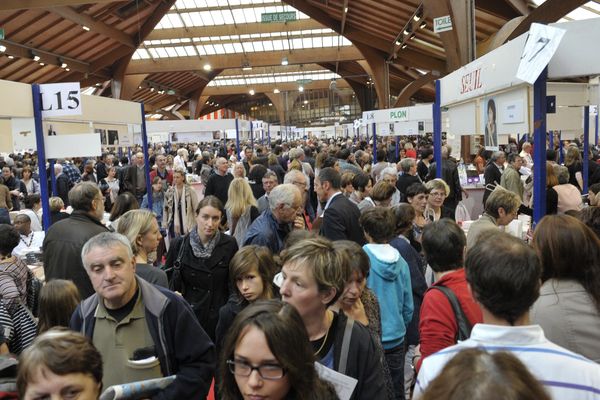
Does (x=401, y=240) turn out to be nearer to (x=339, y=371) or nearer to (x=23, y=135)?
(x=339, y=371)

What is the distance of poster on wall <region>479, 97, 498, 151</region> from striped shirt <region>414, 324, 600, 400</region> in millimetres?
3099

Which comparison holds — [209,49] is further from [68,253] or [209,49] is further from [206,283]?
[206,283]

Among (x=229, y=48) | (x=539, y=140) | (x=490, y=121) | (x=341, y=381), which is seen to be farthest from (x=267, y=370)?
(x=229, y=48)

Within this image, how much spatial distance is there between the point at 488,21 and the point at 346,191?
12.4 meters

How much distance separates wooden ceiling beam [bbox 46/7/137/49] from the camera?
59.0ft

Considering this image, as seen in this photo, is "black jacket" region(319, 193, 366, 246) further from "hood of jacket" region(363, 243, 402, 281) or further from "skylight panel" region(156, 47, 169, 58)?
"skylight panel" region(156, 47, 169, 58)

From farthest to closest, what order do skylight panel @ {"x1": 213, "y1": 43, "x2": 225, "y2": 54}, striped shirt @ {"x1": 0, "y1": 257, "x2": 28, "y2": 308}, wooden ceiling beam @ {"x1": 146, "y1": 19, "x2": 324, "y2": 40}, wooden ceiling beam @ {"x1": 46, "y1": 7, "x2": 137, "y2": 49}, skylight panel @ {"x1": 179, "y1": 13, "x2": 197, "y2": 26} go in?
1. skylight panel @ {"x1": 213, "y1": 43, "x2": 225, "y2": 54}
2. skylight panel @ {"x1": 179, "y1": 13, "x2": 197, "y2": 26}
3. wooden ceiling beam @ {"x1": 146, "y1": 19, "x2": 324, "y2": 40}
4. wooden ceiling beam @ {"x1": 46, "y1": 7, "x2": 137, "y2": 49}
5. striped shirt @ {"x1": 0, "y1": 257, "x2": 28, "y2": 308}

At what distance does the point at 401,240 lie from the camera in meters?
3.64

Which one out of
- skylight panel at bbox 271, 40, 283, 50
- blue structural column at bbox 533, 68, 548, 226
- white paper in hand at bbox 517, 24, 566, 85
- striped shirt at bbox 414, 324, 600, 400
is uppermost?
skylight panel at bbox 271, 40, 283, 50

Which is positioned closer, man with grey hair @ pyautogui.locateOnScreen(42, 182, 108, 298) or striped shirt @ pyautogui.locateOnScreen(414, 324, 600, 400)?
striped shirt @ pyautogui.locateOnScreen(414, 324, 600, 400)

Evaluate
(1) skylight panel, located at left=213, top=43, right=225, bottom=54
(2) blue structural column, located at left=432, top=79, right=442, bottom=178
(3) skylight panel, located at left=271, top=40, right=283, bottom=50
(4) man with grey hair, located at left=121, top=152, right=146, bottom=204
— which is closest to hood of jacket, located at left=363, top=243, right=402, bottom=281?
(2) blue structural column, located at left=432, top=79, right=442, bottom=178

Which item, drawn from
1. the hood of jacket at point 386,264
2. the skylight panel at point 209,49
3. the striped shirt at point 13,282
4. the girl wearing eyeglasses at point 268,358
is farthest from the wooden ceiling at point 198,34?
the girl wearing eyeglasses at point 268,358

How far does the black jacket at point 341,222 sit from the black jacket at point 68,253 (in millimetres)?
1736

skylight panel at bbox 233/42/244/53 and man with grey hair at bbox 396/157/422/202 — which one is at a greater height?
skylight panel at bbox 233/42/244/53
